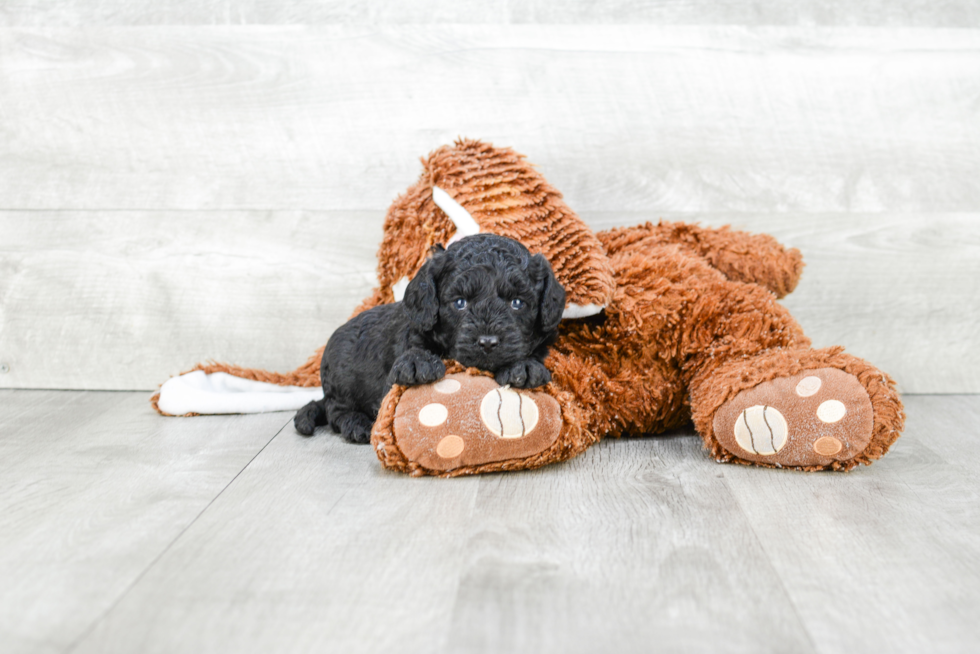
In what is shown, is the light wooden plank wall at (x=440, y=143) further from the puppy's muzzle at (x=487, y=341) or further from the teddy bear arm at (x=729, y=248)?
the puppy's muzzle at (x=487, y=341)

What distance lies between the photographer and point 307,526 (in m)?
1.20

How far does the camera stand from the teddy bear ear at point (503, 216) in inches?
63.1

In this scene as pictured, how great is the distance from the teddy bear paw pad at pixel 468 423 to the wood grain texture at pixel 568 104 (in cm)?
85

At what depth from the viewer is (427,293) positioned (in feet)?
4.58

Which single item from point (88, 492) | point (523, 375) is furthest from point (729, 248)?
point (88, 492)

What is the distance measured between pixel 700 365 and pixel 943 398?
88cm

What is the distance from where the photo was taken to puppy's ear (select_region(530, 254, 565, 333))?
1.41m

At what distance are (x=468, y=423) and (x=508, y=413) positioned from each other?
69 millimetres

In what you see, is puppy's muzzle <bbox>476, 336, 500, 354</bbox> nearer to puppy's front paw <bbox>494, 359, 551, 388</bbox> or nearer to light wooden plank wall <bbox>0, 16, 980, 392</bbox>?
puppy's front paw <bbox>494, 359, 551, 388</bbox>

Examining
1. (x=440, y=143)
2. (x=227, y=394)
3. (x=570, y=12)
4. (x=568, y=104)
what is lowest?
(x=227, y=394)

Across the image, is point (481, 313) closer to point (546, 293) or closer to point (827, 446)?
point (546, 293)

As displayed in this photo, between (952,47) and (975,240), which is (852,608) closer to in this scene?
(975,240)

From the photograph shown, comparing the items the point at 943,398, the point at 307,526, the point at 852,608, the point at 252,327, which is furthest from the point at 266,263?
the point at 943,398

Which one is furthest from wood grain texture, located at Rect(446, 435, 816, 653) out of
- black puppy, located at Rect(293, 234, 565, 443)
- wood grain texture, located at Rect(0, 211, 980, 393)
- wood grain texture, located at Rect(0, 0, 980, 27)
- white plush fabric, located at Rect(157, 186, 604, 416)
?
wood grain texture, located at Rect(0, 0, 980, 27)
